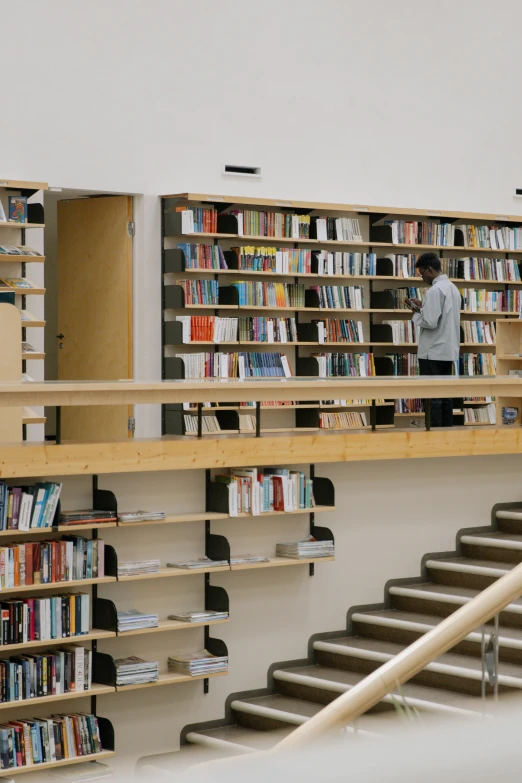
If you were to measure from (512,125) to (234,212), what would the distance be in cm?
335

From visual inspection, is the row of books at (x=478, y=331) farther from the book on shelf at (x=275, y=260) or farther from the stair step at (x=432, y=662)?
the stair step at (x=432, y=662)

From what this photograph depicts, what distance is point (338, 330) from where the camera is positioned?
30.4 ft

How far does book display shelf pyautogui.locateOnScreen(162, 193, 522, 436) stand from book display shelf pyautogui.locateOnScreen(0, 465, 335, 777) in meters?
2.72

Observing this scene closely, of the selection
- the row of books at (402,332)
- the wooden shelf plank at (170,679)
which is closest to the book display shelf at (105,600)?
the wooden shelf plank at (170,679)

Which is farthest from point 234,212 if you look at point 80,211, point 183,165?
point 80,211

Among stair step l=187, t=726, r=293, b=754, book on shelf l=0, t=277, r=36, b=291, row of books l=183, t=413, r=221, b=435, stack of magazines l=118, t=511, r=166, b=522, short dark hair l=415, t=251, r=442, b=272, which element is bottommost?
stair step l=187, t=726, r=293, b=754

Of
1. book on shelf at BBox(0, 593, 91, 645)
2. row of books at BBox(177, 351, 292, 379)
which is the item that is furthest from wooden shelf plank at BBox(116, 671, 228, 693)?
row of books at BBox(177, 351, 292, 379)

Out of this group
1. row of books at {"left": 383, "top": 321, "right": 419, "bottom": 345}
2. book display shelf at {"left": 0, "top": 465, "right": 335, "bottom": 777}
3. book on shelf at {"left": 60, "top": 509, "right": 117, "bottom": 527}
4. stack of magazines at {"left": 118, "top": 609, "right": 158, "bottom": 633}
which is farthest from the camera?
row of books at {"left": 383, "top": 321, "right": 419, "bottom": 345}

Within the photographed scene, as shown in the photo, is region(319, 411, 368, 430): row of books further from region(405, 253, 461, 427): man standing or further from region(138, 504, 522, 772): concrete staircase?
region(138, 504, 522, 772): concrete staircase

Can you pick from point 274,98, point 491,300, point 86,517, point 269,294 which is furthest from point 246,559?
point 491,300

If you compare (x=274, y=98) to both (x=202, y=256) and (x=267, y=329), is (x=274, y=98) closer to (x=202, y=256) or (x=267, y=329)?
(x=202, y=256)

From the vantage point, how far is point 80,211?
8.92 metres

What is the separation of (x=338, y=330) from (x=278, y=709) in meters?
4.31

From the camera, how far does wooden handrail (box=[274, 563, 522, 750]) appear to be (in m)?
2.61
